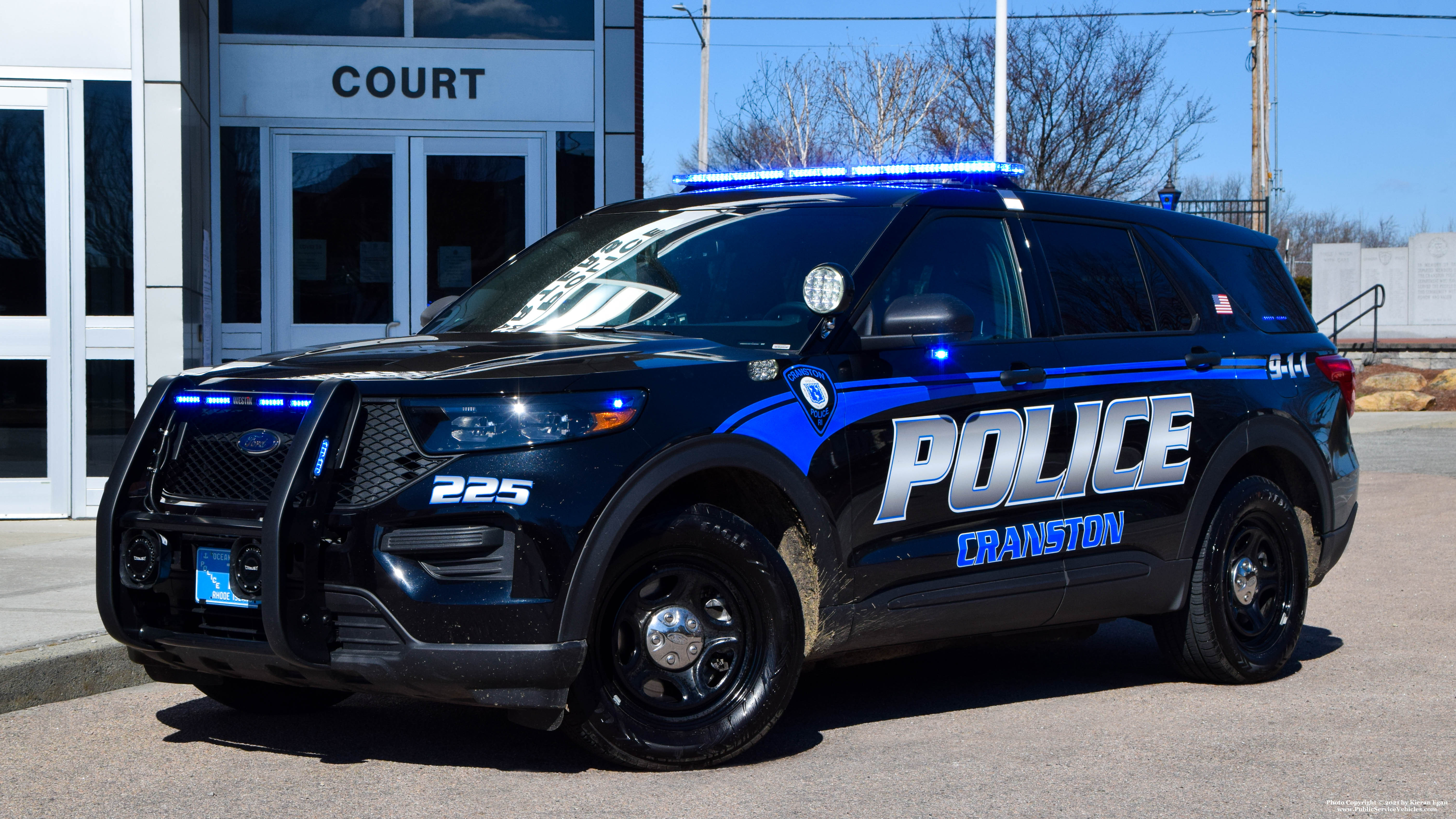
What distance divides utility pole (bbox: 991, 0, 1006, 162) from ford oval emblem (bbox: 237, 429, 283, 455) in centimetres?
1482

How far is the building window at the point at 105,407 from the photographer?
10.7 m

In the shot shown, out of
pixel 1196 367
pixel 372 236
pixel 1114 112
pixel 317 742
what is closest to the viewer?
pixel 317 742

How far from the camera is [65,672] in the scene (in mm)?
5824

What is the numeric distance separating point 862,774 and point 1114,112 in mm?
29818

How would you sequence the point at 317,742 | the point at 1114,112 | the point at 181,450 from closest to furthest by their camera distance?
the point at 181,450 < the point at 317,742 < the point at 1114,112

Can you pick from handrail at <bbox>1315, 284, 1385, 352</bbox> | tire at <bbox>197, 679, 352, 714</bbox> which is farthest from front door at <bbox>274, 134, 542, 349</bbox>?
handrail at <bbox>1315, 284, 1385, 352</bbox>

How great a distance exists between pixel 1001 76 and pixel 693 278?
1447cm

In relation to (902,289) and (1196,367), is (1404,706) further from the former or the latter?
(902,289)

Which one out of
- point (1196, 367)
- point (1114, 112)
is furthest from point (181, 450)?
point (1114, 112)

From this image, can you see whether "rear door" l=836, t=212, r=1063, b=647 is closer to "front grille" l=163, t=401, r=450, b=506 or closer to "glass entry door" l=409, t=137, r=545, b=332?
"front grille" l=163, t=401, r=450, b=506

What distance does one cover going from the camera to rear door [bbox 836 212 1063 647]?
4930 mm

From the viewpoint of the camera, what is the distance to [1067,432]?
18.0 feet

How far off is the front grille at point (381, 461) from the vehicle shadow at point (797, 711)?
1.06m

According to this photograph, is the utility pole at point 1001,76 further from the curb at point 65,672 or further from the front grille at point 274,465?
the front grille at point 274,465
